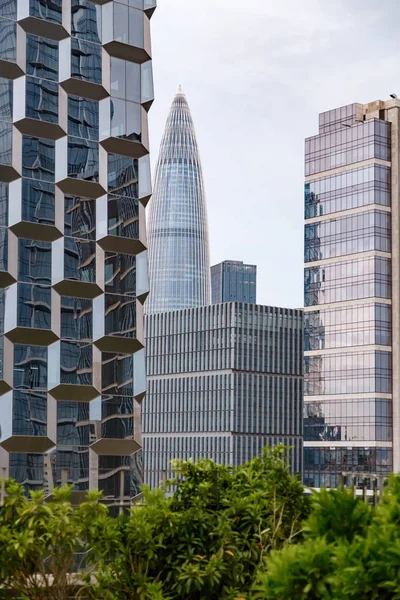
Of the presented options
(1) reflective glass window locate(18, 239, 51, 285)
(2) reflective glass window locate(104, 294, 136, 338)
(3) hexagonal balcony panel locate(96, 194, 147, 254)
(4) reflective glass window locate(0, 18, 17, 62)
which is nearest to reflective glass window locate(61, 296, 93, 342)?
(2) reflective glass window locate(104, 294, 136, 338)

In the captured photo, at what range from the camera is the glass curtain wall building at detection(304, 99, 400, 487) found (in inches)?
3829

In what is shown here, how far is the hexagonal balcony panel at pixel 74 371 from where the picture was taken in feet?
94.7

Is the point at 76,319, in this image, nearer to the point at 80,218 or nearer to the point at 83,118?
the point at 80,218

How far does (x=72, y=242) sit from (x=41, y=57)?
5.21 meters

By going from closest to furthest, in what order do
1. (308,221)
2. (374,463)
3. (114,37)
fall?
1. (114,37)
2. (374,463)
3. (308,221)

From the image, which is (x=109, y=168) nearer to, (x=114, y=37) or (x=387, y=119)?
(x=114, y=37)

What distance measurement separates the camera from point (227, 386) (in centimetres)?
13962

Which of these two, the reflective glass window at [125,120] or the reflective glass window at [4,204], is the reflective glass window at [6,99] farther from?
the reflective glass window at [125,120]

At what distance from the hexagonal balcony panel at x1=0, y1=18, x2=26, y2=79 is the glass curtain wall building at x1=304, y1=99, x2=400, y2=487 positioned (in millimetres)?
72004

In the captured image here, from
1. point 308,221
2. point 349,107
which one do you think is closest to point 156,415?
point 308,221

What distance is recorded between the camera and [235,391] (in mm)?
138625

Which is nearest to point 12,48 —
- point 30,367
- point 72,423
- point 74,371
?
point 30,367

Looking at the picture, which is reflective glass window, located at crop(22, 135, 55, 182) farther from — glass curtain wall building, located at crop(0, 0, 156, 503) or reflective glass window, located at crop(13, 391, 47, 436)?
reflective glass window, located at crop(13, 391, 47, 436)

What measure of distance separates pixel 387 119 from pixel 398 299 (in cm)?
1761
